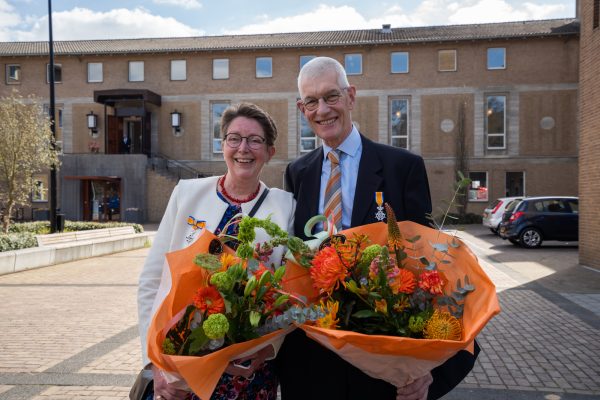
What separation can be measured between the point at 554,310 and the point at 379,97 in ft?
80.1

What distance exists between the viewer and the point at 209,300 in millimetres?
1626

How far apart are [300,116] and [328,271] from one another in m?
29.8

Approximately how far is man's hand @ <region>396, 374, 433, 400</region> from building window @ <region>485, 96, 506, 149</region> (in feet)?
100

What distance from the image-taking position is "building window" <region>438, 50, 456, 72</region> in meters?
30.0

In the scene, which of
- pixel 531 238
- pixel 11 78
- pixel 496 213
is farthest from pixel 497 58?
pixel 11 78

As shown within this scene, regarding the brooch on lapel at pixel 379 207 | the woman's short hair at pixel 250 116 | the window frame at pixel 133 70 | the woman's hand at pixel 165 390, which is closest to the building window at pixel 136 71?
the window frame at pixel 133 70

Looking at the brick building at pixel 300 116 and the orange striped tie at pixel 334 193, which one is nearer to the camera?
the orange striped tie at pixel 334 193

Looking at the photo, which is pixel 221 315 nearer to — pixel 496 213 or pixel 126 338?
pixel 126 338

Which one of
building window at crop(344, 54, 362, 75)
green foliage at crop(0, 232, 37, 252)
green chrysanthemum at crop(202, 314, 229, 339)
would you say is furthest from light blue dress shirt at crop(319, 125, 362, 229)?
building window at crop(344, 54, 362, 75)

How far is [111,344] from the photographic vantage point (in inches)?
218

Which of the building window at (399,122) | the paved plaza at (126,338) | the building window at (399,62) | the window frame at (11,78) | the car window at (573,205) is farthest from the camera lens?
the window frame at (11,78)

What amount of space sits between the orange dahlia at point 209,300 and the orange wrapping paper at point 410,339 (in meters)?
0.24

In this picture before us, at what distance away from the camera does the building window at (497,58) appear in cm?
2967

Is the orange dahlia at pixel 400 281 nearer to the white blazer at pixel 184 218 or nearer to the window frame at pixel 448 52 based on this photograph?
the white blazer at pixel 184 218
